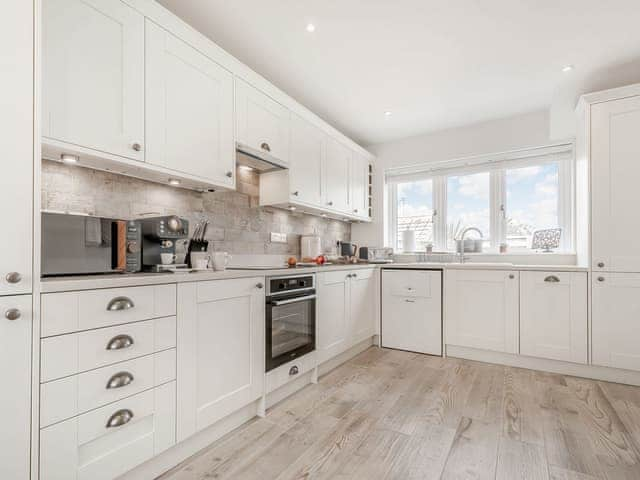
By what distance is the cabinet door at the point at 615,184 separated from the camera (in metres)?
2.52

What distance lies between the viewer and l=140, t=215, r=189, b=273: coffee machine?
5.59ft

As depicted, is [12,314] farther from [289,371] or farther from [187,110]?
[289,371]

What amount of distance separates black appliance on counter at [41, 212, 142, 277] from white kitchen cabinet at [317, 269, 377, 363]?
4.56 ft

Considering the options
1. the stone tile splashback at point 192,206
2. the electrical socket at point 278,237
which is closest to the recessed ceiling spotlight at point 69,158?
the stone tile splashback at point 192,206

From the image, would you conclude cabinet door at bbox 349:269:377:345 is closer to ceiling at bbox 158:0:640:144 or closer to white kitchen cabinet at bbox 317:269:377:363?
white kitchen cabinet at bbox 317:269:377:363

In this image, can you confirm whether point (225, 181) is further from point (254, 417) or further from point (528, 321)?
point (528, 321)

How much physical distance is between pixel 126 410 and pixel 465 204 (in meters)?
3.85

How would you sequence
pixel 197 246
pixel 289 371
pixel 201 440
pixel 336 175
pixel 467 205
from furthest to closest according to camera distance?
pixel 467 205
pixel 336 175
pixel 289 371
pixel 197 246
pixel 201 440

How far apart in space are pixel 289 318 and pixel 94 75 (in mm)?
1711

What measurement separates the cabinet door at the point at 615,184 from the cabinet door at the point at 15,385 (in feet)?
11.5

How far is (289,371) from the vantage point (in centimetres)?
224

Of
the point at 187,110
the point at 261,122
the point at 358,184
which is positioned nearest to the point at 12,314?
the point at 187,110

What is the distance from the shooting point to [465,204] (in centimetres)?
400

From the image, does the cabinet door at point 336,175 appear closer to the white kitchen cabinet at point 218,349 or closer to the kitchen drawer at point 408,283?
the kitchen drawer at point 408,283
